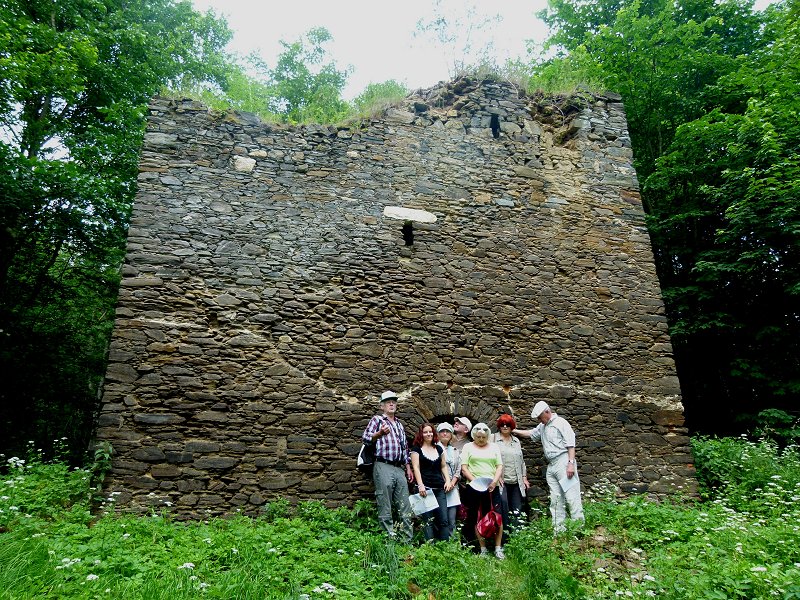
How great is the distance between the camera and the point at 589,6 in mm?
14875

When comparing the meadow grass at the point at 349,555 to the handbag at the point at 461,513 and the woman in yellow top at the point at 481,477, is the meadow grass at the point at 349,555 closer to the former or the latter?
the woman in yellow top at the point at 481,477

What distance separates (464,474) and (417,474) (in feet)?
1.69

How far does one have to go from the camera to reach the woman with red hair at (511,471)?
18.2 feet

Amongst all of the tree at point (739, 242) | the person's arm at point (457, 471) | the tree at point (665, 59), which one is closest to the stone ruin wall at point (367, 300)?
the person's arm at point (457, 471)

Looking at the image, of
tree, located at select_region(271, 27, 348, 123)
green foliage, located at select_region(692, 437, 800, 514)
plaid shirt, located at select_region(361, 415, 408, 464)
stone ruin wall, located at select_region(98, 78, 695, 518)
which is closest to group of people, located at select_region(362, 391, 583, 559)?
plaid shirt, located at select_region(361, 415, 408, 464)

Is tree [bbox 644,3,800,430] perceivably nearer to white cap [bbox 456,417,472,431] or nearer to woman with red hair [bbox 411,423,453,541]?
white cap [bbox 456,417,472,431]

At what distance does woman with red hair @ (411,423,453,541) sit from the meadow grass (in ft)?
1.02

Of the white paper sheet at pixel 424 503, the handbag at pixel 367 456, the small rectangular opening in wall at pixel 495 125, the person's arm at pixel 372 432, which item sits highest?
the small rectangular opening in wall at pixel 495 125

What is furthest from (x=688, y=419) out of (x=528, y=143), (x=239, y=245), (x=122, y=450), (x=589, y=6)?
(x=589, y=6)

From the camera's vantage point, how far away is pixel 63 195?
912 cm

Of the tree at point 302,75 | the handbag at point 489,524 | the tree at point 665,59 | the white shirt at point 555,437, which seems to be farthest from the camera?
the tree at point 302,75

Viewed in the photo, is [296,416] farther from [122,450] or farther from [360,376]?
[122,450]

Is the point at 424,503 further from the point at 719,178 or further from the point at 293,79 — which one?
the point at 293,79

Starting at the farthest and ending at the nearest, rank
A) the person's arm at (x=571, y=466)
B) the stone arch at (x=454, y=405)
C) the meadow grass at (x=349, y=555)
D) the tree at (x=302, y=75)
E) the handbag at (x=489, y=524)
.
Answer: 1. the tree at (x=302, y=75)
2. the stone arch at (x=454, y=405)
3. the person's arm at (x=571, y=466)
4. the handbag at (x=489, y=524)
5. the meadow grass at (x=349, y=555)
